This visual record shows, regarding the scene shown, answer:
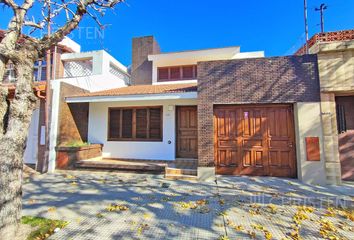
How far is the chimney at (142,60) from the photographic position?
45.9ft

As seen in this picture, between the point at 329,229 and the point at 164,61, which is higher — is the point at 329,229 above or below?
below

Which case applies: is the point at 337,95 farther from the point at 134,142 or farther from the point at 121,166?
the point at 121,166

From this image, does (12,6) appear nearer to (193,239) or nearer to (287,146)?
(193,239)

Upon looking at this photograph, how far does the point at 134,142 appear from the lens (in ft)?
29.6

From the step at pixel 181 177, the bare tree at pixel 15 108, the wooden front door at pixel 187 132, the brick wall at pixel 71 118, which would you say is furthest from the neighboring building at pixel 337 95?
the brick wall at pixel 71 118

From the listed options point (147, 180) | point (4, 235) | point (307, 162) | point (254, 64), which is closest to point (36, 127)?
point (147, 180)

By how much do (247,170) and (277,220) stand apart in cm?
317

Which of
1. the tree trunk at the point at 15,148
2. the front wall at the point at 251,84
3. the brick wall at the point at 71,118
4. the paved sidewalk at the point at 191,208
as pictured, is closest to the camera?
the tree trunk at the point at 15,148

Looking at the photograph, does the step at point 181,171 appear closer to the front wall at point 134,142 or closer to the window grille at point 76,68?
the front wall at point 134,142

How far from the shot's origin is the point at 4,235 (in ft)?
9.14

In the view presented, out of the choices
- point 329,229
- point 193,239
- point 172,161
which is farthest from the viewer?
point 172,161

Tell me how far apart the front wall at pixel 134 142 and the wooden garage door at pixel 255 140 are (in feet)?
7.45

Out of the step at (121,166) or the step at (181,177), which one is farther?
the step at (121,166)

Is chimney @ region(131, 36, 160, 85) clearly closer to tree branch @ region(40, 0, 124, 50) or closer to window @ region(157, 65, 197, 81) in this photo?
window @ region(157, 65, 197, 81)
